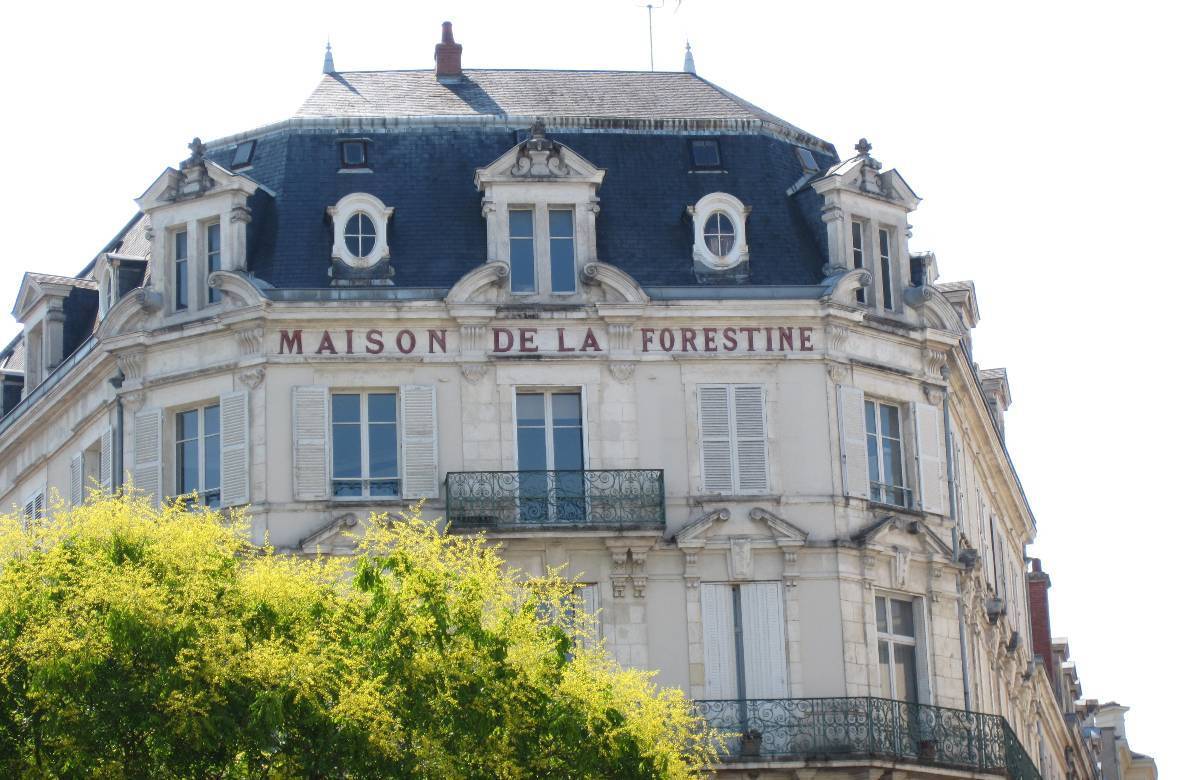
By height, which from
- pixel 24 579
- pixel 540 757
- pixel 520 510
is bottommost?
pixel 540 757

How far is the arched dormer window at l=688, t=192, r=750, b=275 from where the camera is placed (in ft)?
148

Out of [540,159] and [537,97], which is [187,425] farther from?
[537,97]

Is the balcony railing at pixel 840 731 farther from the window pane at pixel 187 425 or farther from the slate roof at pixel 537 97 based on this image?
the slate roof at pixel 537 97

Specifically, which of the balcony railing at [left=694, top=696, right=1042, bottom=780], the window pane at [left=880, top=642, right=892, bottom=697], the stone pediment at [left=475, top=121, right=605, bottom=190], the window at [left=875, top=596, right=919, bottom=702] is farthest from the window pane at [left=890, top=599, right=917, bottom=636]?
the stone pediment at [left=475, top=121, right=605, bottom=190]

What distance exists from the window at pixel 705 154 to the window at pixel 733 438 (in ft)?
13.4

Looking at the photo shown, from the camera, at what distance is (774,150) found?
47.2 metres

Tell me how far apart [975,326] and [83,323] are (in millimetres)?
15168

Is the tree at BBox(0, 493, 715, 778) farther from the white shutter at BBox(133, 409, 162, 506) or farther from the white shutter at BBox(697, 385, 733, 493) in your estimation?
the white shutter at BBox(697, 385, 733, 493)

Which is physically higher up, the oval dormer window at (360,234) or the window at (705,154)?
the window at (705,154)

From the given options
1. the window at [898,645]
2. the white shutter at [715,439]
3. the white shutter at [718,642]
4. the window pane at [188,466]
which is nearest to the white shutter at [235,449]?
the window pane at [188,466]

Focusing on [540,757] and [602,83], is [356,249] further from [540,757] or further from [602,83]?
[540,757]

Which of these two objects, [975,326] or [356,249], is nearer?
[356,249]

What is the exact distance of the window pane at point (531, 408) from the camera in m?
44.0

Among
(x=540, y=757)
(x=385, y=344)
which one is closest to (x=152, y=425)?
(x=385, y=344)
